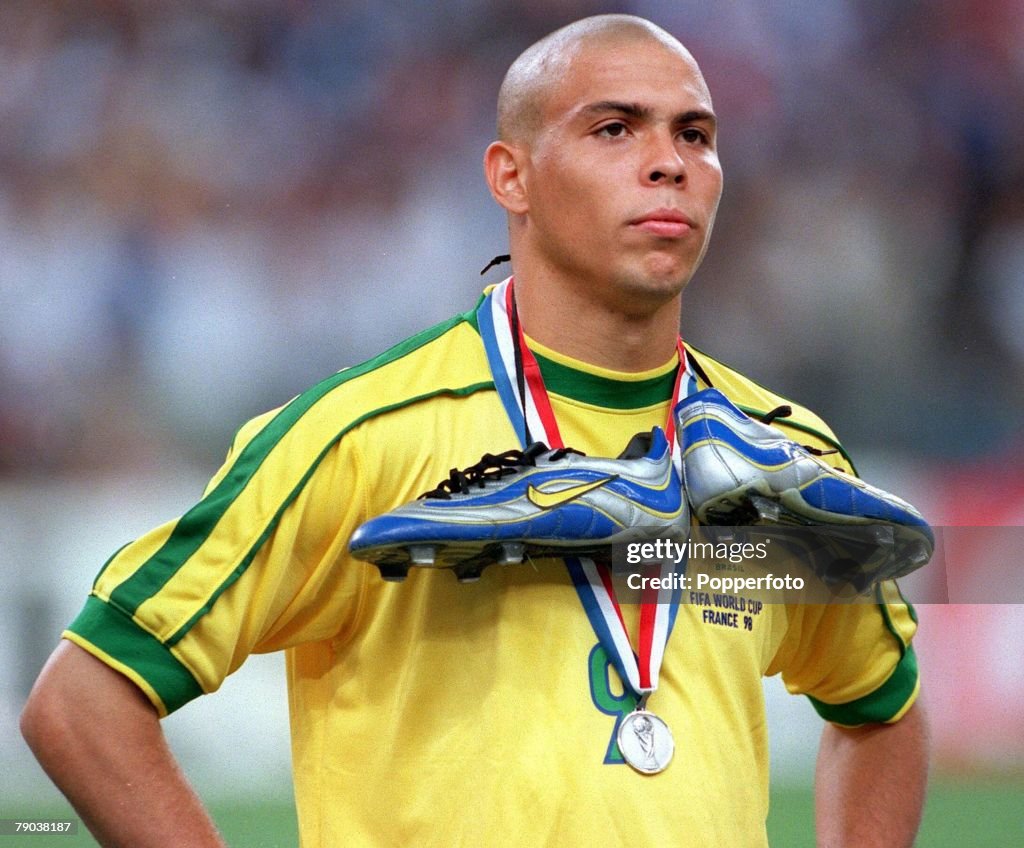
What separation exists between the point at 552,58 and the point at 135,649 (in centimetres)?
93

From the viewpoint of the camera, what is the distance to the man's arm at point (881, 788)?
Answer: 2180 mm

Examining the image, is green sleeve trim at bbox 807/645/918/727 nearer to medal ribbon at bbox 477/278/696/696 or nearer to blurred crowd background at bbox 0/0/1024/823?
medal ribbon at bbox 477/278/696/696

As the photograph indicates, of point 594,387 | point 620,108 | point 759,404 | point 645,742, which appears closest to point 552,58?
point 620,108

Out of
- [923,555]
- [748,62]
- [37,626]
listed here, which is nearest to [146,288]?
[37,626]

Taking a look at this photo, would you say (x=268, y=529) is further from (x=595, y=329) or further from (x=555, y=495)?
(x=595, y=329)

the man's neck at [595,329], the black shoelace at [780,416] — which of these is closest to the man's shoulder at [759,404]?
the black shoelace at [780,416]

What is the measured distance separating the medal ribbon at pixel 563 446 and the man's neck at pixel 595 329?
36 mm

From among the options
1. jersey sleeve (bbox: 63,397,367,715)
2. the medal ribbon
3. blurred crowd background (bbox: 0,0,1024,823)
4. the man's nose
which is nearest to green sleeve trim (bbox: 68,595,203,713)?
jersey sleeve (bbox: 63,397,367,715)

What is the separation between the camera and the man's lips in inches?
73.2

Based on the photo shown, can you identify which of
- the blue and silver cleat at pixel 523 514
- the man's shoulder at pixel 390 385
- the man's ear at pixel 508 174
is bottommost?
the blue and silver cleat at pixel 523 514

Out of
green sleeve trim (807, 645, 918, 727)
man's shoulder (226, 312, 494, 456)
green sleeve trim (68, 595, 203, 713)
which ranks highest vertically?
man's shoulder (226, 312, 494, 456)

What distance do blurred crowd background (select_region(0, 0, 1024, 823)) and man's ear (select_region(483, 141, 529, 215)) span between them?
9.19ft

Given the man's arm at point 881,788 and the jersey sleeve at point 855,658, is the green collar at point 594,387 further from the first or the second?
the man's arm at point 881,788

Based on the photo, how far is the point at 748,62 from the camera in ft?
18.1
